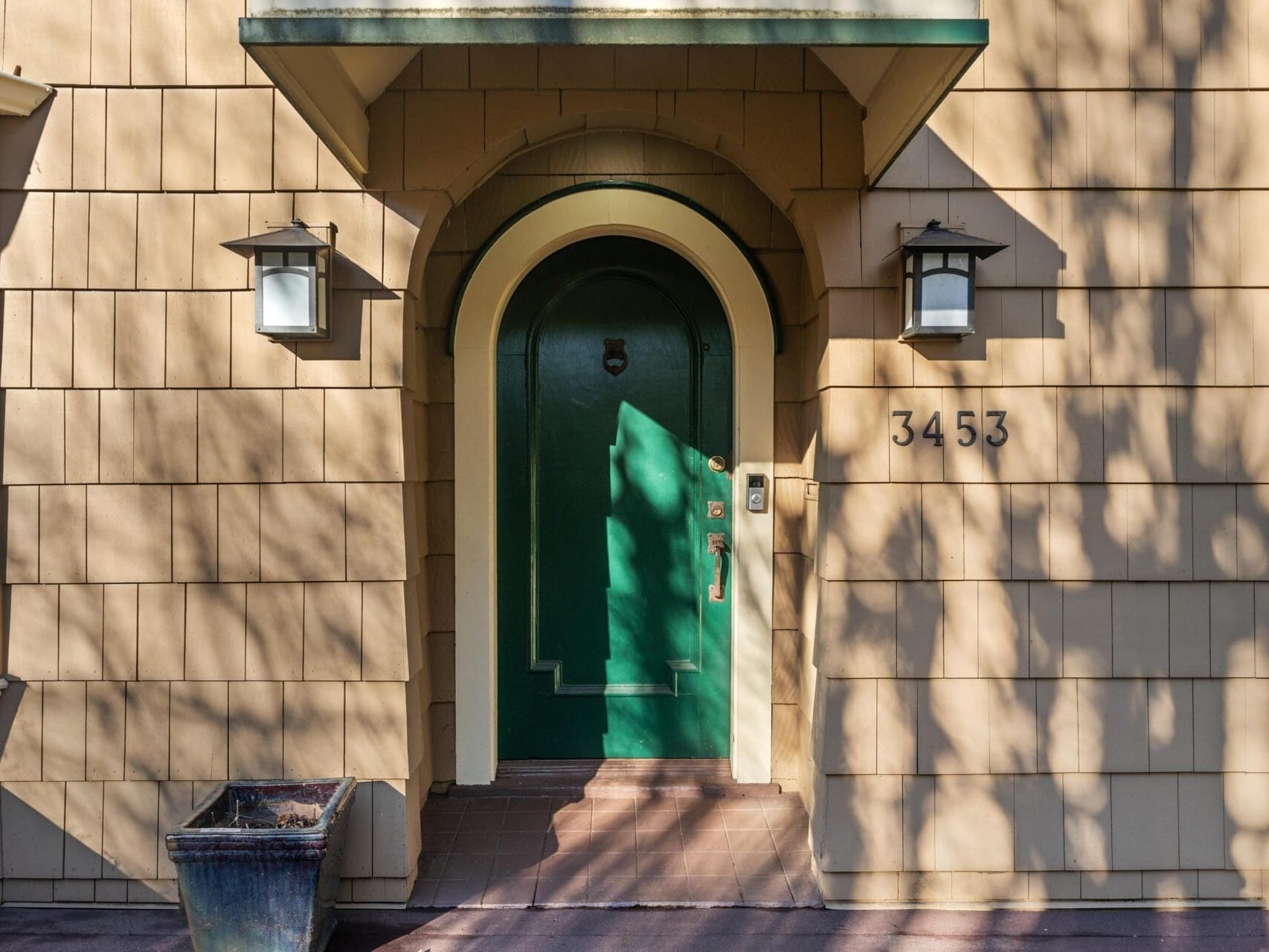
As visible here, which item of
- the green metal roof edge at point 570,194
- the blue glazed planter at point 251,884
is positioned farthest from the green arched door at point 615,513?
the blue glazed planter at point 251,884

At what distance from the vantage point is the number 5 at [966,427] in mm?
2643

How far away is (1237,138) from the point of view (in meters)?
2.64

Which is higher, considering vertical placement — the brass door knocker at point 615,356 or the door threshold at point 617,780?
the brass door knocker at point 615,356

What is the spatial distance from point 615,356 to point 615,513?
24.6 inches

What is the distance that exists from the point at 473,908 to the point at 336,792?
22.0 inches

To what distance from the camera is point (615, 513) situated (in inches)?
131

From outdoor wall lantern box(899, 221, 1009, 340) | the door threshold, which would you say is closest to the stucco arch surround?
outdoor wall lantern box(899, 221, 1009, 340)

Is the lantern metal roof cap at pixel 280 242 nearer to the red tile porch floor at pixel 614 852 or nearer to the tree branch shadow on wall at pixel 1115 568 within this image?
the tree branch shadow on wall at pixel 1115 568

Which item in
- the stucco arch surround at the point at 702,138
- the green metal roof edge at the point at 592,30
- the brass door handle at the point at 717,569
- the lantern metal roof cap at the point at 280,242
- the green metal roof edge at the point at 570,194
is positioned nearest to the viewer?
the green metal roof edge at the point at 592,30

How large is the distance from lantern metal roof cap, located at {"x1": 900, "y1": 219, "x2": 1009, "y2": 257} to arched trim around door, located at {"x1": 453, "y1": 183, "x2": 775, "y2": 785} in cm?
78

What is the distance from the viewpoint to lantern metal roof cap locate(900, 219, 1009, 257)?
246 cm

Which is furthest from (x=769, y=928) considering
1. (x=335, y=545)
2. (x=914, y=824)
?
(x=335, y=545)

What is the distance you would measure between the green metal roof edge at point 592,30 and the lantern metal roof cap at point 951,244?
1.93ft

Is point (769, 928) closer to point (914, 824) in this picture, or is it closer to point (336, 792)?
point (914, 824)
